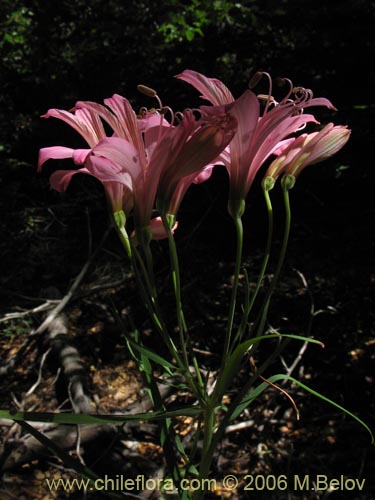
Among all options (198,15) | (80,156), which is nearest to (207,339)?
(80,156)

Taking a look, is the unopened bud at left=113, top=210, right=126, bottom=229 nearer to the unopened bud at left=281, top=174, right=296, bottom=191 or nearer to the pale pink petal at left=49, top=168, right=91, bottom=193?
the pale pink petal at left=49, top=168, right=91, bottom=193

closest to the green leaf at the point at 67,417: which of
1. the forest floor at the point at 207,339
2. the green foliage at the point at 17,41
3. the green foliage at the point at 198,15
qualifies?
the forest floor at the point at 207,339

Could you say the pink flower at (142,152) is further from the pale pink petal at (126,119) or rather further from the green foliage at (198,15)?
the green foliage at (198,15)

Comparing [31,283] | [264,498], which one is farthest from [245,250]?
[264,498]

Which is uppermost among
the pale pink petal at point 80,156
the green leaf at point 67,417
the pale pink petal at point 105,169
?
the pale pink petal at point 80,156

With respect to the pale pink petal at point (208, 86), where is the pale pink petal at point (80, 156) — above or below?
below

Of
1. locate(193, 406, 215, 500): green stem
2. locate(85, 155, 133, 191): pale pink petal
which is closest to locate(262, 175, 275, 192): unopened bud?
locate(85, 155, 133, 191): pale pink petal
